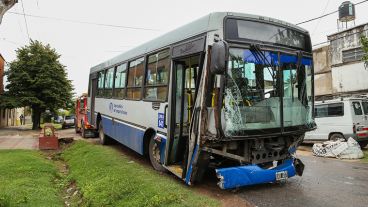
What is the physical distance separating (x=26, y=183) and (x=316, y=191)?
20.6 ft

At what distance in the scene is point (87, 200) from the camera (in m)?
6.59

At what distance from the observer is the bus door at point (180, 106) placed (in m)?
7.09

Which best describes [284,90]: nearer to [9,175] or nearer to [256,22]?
[256,22]

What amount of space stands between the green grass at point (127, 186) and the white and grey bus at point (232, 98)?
14.2 inches

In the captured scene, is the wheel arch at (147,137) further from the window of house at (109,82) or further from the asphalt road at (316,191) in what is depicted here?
the window of house at (109,82)

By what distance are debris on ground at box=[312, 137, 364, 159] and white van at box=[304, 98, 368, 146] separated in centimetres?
179

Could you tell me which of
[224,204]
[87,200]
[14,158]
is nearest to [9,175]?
[14,158]

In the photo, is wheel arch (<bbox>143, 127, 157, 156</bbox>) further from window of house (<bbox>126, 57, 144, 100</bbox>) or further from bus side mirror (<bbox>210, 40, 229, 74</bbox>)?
bus side mirror (<bbox>210, 40, 229, 74</bbox>)

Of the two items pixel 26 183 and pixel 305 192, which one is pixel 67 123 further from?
pixel 305 192

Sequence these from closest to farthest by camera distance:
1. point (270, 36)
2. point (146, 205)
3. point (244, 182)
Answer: point (146, 205) → point (244, 182) → point (270, 36)

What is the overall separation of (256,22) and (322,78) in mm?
20447

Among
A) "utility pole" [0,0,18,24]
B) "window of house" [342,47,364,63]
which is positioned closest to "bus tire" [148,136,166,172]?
"utility pole" [0,0,18,24]

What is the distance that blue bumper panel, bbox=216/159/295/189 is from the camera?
5.91 metres

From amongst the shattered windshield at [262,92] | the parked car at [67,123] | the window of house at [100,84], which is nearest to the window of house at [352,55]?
the window of house at [100,84]
